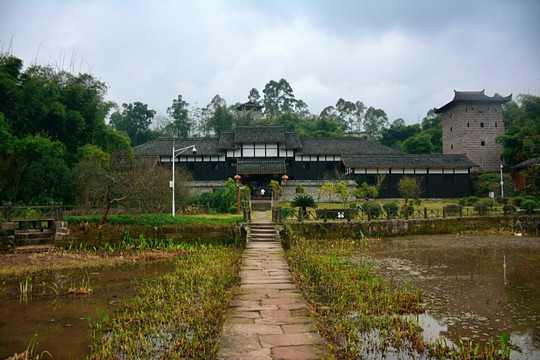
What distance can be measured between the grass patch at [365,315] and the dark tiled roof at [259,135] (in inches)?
1081

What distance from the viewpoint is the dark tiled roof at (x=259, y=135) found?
3831 cm

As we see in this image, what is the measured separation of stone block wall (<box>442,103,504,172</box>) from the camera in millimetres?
44750

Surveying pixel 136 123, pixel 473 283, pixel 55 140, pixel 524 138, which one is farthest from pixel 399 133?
pixel 473 283

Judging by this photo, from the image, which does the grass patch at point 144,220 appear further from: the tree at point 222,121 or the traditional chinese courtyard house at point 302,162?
the tree at point 222,121

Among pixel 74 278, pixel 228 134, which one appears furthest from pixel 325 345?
pixel 228 134

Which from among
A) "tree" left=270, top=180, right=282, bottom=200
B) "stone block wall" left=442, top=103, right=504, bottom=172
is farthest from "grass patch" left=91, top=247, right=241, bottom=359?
"stone block wall" left=442, top=103, right=504, bottom=172

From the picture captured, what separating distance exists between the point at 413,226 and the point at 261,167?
1830 centimetres

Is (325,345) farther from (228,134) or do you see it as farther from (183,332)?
(228,134)

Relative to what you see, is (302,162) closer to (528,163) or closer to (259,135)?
(259,135)

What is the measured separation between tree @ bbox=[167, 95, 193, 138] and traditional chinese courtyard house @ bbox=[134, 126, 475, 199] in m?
29.8

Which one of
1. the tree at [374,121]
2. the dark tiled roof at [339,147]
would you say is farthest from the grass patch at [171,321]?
the tree at [374,121]

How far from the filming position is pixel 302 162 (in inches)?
1526

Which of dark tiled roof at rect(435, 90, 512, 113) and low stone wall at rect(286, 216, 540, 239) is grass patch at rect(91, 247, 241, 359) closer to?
low stone wall at rect(286, 216, 540, 239)

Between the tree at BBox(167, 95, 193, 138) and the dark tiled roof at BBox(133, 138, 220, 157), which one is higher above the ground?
the tree at BBox(167, 95, 193, 138)
